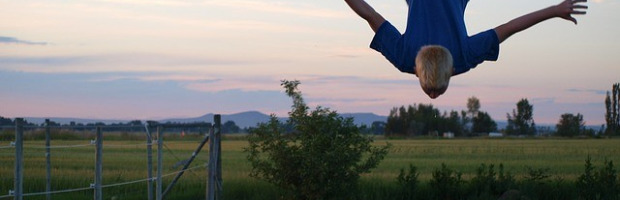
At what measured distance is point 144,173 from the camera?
961 inches

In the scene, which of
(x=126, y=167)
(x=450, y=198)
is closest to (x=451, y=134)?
(x=126, y=167)

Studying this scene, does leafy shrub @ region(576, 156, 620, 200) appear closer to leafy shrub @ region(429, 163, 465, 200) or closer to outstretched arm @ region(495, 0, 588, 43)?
leafy shrub @ region(429, 163, 465, 200)

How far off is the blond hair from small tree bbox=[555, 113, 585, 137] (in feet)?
303

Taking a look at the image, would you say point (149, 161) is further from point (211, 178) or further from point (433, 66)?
point (433, 66)

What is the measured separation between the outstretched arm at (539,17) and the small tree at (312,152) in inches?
426

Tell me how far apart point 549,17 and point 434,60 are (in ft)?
3.36

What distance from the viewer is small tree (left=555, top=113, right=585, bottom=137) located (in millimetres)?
96375

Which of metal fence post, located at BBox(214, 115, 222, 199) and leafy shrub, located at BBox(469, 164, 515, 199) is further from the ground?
metal fence post, located at BBox(214, 115, 222, 199)

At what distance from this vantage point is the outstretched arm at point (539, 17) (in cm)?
536

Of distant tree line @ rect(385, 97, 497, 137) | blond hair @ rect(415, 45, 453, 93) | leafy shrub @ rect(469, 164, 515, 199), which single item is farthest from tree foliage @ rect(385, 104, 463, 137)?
blond hair @ rect(415, 45, 453, 93)

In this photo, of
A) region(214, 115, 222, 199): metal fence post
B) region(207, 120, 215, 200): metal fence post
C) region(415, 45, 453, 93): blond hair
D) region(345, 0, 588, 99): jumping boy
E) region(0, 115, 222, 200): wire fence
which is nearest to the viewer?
region(415, 45, 453, 93): blond hair

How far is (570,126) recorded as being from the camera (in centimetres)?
10312

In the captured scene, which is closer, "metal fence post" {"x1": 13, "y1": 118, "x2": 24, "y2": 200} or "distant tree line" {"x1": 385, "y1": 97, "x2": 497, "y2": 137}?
"metal fence post" {"x1": 13, "y1": 118, "x2": 24, "y2": 200}

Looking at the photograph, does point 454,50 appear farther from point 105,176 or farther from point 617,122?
point 617,122
